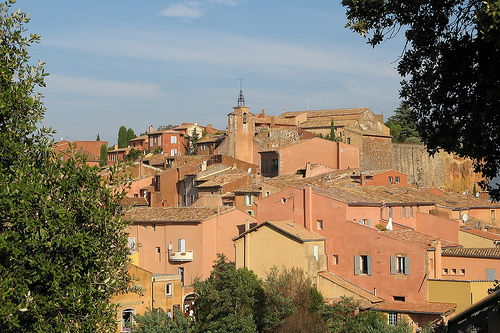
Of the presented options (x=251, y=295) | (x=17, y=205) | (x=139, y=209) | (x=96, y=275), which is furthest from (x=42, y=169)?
(x=139, y=209)

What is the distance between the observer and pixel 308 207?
33750 mm

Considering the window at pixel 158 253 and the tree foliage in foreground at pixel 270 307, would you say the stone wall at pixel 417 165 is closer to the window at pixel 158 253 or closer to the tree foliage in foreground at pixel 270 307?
the window at pixel 158 253

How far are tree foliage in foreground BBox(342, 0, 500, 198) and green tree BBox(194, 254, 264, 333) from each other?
18606mm

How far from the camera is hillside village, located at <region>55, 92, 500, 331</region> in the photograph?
2928 cm

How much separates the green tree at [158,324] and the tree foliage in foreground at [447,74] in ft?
56.4

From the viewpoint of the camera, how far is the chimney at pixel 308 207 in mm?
33688

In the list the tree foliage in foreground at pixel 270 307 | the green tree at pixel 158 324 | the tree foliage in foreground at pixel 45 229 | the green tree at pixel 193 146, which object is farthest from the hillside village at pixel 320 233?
the green tree at pixel 193 146

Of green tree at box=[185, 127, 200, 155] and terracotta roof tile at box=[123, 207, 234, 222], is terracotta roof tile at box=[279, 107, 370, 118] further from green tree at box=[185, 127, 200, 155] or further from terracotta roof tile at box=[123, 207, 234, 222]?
terracotta roof tile at box=[123, 207, 234, 222]

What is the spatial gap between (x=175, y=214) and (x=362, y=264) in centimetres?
1190

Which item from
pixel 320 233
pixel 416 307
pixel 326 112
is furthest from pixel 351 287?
pixel 326 112

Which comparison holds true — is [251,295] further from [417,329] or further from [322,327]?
[417,329]

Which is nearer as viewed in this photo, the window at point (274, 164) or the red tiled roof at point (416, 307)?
the red tiled roof at point (416, 307)

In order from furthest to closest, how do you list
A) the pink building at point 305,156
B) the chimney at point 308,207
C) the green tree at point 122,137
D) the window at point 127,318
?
the green tree at point 122,137
the pink building at point 305,156
the chimney at point 308,207
the window at point 127,318

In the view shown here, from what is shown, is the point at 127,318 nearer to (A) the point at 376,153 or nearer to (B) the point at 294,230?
(B) the point at 294,230
